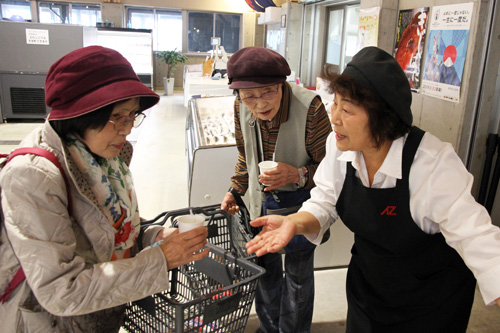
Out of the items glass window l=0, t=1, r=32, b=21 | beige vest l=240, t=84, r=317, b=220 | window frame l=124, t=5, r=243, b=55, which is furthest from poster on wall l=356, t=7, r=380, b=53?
glass window l=0, t=1, r=32, b=21

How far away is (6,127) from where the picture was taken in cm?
838

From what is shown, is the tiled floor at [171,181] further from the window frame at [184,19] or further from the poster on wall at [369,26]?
the window frame at [184,19]

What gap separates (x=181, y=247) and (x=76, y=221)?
1.19ft

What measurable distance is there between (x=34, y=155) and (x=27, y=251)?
29 cm

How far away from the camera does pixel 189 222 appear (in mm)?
1635

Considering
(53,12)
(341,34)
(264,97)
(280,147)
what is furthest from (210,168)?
(53,12)

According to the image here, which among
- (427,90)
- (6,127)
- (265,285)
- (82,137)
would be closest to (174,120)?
(6,127)

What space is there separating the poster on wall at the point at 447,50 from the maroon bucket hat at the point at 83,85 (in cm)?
272

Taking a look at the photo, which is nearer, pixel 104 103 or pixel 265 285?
pixel 104 103

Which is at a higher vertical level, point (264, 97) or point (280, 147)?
point (264, 97)

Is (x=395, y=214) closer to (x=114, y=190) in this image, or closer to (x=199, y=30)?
(x=114, y=190)

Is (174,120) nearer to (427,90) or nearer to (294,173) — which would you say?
(427,90)

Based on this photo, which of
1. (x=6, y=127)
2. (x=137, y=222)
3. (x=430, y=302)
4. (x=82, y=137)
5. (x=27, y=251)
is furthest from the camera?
(x=6, y=127)

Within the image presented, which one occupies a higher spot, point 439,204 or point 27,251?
point 439,204
